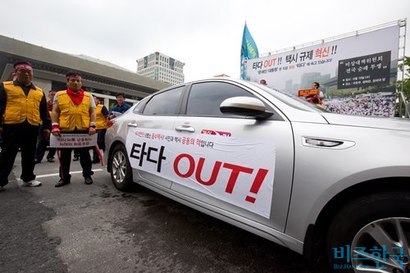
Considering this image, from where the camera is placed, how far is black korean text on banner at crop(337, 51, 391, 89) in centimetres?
589

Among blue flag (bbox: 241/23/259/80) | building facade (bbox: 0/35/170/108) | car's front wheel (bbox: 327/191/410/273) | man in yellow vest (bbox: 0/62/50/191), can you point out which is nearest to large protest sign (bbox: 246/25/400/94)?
blue flag (bbox: 241/23/259/80)

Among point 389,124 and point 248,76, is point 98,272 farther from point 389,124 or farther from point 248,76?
point 248,76

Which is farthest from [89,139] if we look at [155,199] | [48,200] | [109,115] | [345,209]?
[345,209]

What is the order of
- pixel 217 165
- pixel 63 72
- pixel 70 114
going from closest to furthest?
pixel 217 165 → pixel 70 114 → pixel 63 72

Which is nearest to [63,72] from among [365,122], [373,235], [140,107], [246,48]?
[246,48]

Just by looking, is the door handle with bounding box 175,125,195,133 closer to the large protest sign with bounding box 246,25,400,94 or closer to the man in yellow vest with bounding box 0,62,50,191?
the man in yellow vest with bounding box 0,62,50,191

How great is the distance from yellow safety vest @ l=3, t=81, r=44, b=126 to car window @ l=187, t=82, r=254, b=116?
8.16 ft

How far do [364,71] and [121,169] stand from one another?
21.8ft

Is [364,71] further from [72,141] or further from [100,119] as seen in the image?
[72,141]

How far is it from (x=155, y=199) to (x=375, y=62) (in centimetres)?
666

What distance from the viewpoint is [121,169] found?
3.11 metres

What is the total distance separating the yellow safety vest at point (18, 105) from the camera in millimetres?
3094

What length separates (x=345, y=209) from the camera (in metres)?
1.26

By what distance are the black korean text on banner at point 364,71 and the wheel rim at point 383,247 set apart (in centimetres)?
637
